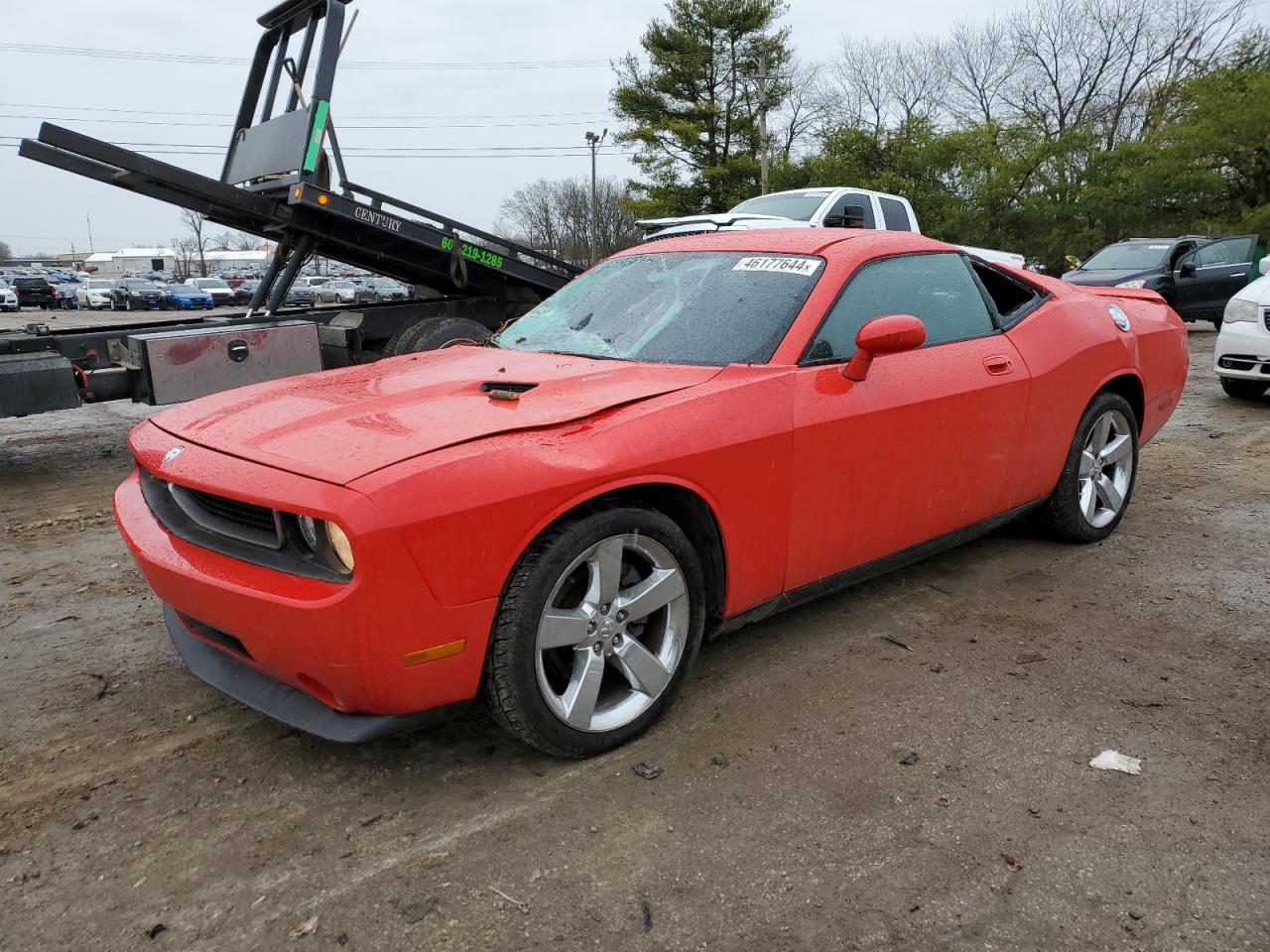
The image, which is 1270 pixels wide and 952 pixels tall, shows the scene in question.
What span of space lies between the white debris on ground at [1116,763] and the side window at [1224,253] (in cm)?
1388

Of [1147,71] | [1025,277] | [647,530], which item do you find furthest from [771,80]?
→ [647,530]

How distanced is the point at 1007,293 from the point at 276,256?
19.0ft

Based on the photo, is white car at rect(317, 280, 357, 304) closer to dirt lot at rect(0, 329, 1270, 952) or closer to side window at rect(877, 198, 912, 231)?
side window at rect(877, 198, 912, 231)

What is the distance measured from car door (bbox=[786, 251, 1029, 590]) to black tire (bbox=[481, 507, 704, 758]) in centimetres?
68

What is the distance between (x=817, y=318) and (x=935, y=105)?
40621mm

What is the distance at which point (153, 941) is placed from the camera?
192cm

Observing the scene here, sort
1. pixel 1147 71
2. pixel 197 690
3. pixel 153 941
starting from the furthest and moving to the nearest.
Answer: pixel 1147 71, pixel 197 690, pixel 153 941

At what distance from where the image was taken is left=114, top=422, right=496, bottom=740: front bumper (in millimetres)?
2111

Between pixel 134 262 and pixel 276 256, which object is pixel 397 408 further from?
pixel 134 262

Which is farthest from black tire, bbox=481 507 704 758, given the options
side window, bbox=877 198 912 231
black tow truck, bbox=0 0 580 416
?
side window, bbox=877 198 912 231

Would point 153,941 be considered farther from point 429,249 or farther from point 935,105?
point 935,105

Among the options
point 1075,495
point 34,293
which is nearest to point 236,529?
point 1075,495

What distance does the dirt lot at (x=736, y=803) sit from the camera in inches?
77.7

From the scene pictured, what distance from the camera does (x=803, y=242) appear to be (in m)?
3.43
